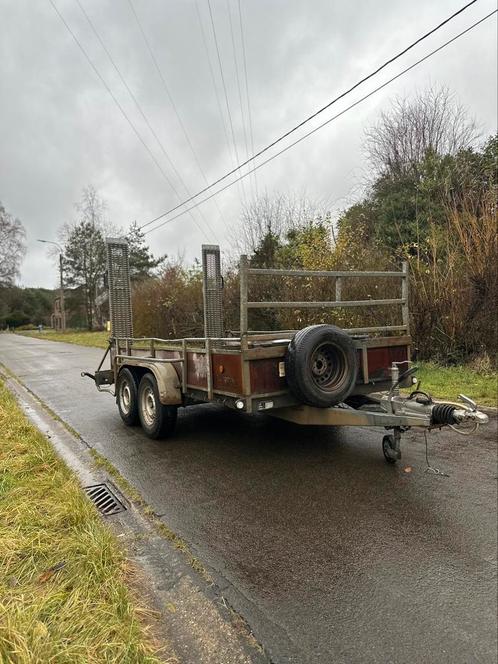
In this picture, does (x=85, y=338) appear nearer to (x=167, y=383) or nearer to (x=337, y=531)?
(x=167, y=383)

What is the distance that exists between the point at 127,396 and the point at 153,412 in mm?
863

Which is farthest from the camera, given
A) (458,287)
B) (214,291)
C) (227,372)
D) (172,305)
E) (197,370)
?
(172,305)

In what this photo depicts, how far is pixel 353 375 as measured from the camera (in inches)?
164

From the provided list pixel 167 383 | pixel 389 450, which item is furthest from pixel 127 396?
pixel 389 450

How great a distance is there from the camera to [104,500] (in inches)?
148

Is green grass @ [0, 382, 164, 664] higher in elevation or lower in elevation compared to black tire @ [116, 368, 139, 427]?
lower

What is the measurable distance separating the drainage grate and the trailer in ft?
3.87

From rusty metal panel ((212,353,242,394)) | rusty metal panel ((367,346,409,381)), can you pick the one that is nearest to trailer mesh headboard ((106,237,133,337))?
rusty metal panel ((212,353,242,394))

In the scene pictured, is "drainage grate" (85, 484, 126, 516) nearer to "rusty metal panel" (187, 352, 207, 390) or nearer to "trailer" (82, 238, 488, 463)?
"trailer" (82, 238, 488, 463)

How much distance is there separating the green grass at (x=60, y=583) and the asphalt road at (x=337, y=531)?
60 cm

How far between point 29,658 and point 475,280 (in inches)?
372

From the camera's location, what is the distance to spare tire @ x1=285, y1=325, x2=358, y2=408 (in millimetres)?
3861

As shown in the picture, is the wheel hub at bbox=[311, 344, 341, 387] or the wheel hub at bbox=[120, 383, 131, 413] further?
the wheel hub at bbox=[120, 383, 131, 413]

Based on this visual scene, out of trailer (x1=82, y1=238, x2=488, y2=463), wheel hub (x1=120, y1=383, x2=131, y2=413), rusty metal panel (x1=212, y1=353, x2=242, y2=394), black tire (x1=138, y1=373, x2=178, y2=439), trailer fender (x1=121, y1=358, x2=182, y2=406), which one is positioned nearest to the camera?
trailer (x1=82, y1=238, x2=488, y2=463)
